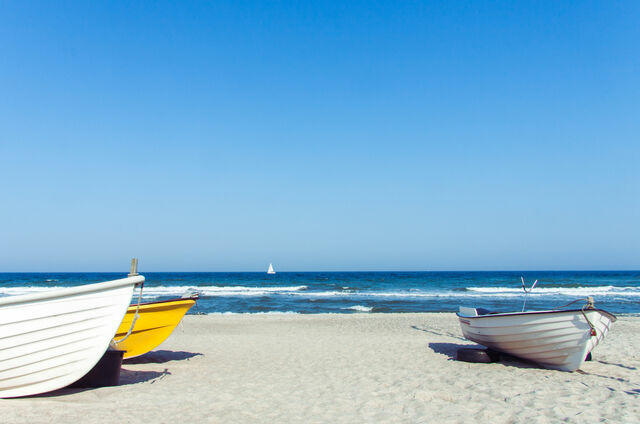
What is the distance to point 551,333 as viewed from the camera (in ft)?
24.6

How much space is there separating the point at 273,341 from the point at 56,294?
7438 mm

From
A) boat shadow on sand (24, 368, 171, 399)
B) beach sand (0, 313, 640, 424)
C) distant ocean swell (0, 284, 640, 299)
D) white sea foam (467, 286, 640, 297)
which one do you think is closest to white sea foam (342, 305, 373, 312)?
distant ocean swell (0, 284, 640, 299)

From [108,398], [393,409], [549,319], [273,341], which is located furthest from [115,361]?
[549,319]

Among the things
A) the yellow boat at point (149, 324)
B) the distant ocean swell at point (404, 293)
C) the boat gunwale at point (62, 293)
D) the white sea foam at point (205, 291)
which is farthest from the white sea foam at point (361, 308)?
the boat gunwale at point (62, 293)

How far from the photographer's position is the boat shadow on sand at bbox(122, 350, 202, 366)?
352 inches

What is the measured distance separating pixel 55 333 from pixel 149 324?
272cm

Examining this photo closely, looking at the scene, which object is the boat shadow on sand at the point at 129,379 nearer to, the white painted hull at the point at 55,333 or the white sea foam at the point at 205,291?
the white painted hull at the point at 55,333

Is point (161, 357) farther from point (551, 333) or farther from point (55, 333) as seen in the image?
point (551, 333)

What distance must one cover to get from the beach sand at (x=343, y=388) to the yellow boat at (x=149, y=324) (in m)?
0.45

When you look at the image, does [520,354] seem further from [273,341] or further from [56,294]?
[56,294]

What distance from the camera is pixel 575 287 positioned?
40.6 metres

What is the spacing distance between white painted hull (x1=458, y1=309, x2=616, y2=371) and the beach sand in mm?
277

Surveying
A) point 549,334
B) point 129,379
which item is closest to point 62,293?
point 129,379

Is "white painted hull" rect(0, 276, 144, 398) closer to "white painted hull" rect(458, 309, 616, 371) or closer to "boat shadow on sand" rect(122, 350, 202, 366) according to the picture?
"boat shadow on sand" rect(122, 350, 202, 366)
